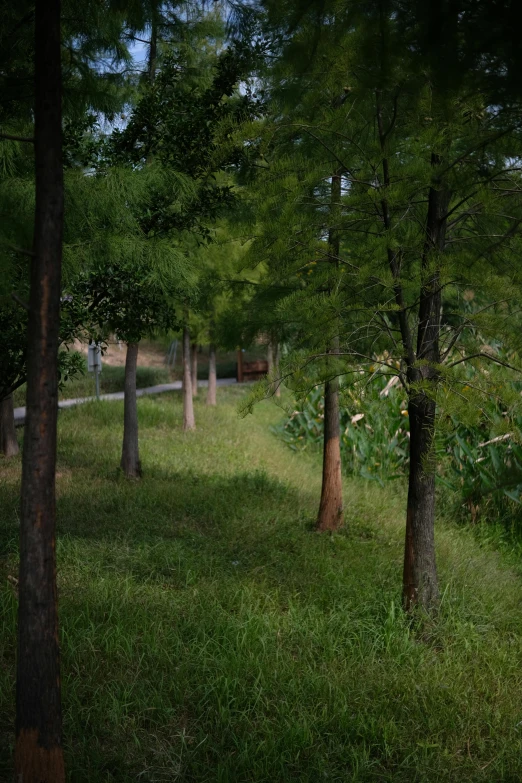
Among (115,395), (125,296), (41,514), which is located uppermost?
(125,296)

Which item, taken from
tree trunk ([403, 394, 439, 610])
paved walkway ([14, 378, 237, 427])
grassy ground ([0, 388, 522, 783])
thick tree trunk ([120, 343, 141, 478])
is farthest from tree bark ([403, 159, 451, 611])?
paved walkway ([14, 378, 237, 427])

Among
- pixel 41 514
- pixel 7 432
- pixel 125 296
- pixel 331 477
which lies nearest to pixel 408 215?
pixel 125 296

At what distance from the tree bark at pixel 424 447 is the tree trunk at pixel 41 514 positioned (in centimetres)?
316

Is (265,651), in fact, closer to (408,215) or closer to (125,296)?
(408,215)

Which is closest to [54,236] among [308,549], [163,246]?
[163,246]

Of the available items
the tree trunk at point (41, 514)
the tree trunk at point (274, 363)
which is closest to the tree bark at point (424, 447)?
the tree trunk at point (274, 363)

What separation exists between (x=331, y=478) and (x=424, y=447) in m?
2.99

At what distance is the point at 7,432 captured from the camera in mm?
11992

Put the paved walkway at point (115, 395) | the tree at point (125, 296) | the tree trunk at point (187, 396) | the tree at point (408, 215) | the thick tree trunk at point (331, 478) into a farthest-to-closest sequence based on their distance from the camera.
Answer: the paved walkway at point (115, 395) < the tree trunk at point (187, 396) < the thick tree trunk at point (331, 478) < the tree at point (125, 296) < the tree at point (408, 215)

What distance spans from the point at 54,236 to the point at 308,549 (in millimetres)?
5041

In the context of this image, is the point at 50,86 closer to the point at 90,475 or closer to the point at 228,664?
the point at 228,664

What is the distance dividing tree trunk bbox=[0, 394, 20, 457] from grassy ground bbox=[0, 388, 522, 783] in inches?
118

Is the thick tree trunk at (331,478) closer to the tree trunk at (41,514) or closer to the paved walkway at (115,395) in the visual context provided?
the tree trunk at (41,514)

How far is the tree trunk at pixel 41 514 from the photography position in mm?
3443
